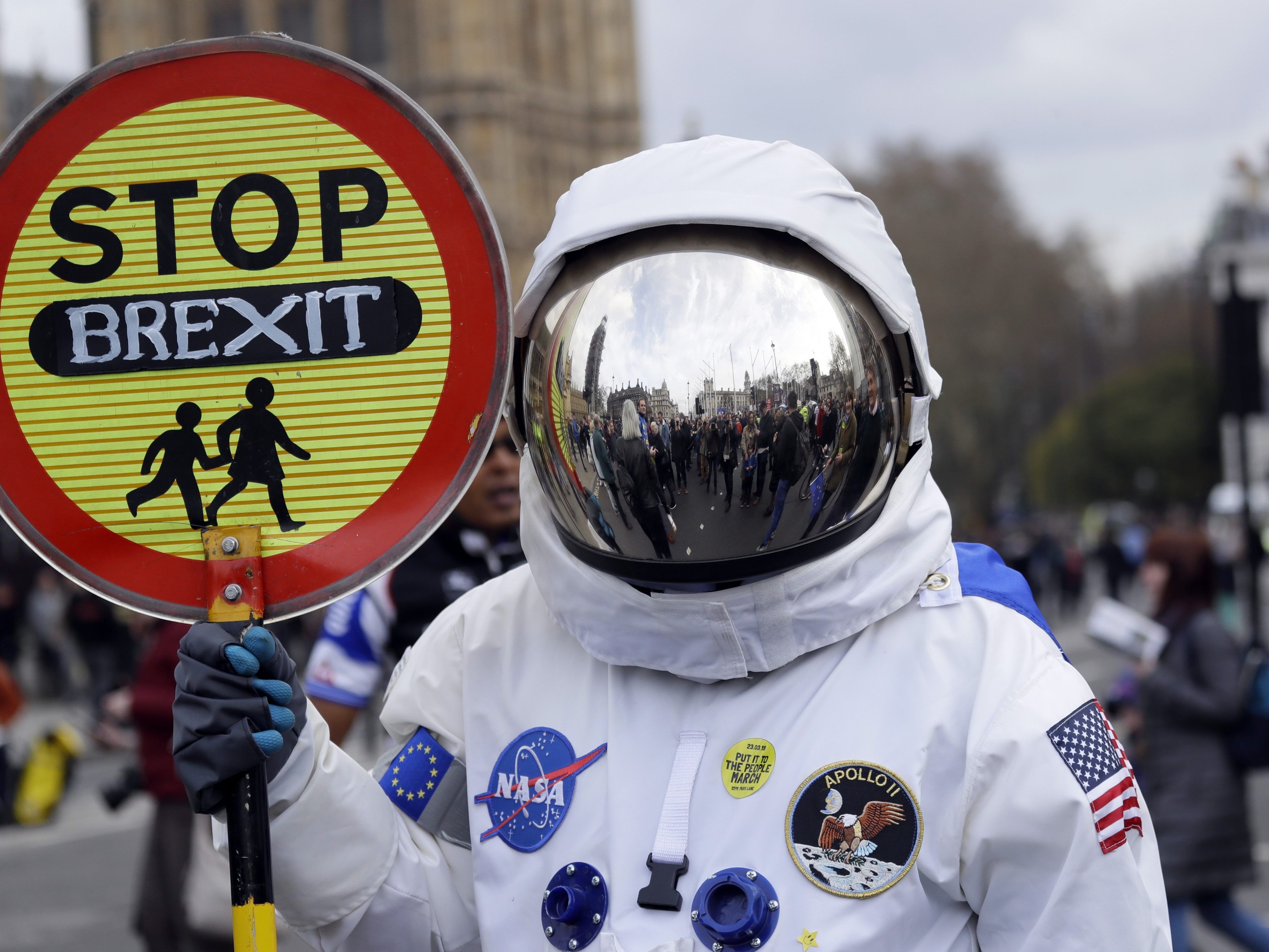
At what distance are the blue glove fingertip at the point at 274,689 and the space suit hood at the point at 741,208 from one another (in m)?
0.57

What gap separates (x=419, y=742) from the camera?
2027 millimetres

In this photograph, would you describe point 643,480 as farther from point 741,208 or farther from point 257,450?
point 257,450

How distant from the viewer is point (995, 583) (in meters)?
1.88

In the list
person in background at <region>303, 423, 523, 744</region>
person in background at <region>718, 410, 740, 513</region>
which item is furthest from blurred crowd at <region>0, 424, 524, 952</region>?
person in background at <region>718, 410, 740, 513</region>

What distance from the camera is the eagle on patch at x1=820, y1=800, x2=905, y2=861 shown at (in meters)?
1.69

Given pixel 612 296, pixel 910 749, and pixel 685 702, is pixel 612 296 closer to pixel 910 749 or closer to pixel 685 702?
pixel 685 702

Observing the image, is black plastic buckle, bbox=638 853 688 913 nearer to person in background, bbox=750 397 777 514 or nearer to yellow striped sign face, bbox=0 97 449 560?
person in background, bbox=750 397 777 514

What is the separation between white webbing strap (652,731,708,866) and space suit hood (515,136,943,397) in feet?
1.74

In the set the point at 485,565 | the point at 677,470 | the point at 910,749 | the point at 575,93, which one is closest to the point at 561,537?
the point at 677,470

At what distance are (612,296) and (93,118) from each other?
0.64 m

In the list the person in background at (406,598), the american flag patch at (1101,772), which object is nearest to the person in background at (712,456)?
the american flag patch at (1101,772)

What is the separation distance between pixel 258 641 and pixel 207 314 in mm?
388

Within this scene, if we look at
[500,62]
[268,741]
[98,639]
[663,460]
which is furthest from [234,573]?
[500,62]

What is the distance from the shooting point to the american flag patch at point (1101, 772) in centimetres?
165
